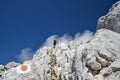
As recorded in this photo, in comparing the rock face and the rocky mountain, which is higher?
the rock face

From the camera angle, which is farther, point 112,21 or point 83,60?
point 112,21

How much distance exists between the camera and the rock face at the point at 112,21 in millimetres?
46812

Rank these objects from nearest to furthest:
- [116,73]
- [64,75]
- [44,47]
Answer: [116,73] → [64,75] → [44,47]

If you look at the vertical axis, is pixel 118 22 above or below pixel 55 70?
above

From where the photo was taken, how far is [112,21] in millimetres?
48094

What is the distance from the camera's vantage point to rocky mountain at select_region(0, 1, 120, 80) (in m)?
33.8

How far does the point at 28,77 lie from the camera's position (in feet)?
153

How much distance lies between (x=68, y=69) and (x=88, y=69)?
10.1 meters

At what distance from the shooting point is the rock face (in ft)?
154

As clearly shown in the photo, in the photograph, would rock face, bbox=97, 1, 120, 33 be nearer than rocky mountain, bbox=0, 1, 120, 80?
No

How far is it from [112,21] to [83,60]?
15324mm

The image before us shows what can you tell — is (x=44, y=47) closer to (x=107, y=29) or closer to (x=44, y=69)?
(x=44, y=69)

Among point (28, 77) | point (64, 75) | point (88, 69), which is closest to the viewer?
point (88, 69)

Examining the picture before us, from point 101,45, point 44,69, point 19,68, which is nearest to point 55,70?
point 44,69
